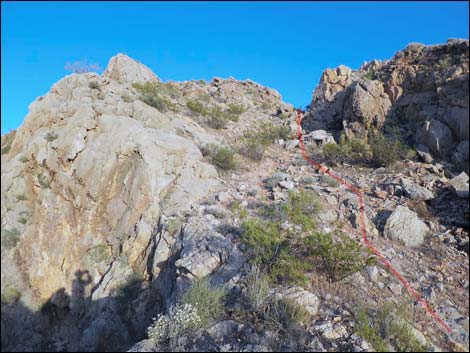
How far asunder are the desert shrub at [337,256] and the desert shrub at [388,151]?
390cm

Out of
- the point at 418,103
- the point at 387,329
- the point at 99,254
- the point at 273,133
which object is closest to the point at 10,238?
the point at 99,254

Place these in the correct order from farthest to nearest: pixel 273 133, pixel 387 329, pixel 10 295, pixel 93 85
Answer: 1. pixel 273 133
2. pixel 93 85
3. pixel 10 295
4. pixel 387 329

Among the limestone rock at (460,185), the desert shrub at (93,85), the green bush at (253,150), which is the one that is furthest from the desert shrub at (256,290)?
Result: the desert shrub at (93,85)

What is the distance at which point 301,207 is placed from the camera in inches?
242

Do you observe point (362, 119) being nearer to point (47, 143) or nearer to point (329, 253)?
point (329, 253)

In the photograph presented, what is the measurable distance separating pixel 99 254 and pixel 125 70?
348 inches

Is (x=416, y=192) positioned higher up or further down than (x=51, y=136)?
further down

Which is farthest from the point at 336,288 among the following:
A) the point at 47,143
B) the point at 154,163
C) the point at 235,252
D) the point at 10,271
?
the point at 47,143

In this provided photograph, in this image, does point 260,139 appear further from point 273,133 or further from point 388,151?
point 388,151

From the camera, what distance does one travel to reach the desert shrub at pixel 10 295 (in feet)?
18.2

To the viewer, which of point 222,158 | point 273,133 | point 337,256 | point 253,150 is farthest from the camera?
point 273,133

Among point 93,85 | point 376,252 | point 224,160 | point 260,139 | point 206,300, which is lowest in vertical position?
point 206,300

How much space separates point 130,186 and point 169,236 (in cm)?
196

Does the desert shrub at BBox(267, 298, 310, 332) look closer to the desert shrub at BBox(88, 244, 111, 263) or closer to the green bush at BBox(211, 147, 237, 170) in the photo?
the desert shrub at BBox(88, 244, 111, 263)
